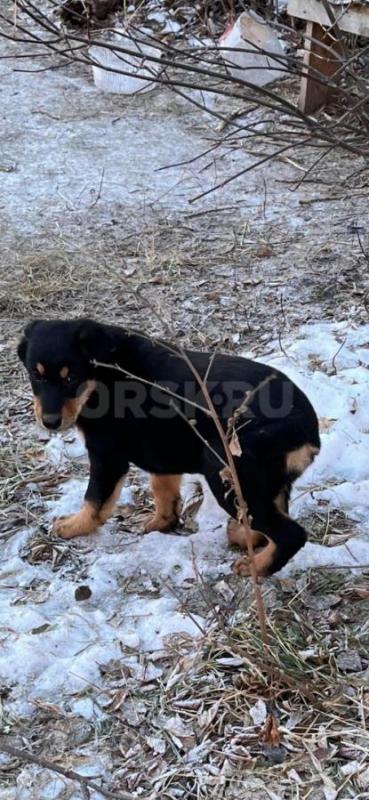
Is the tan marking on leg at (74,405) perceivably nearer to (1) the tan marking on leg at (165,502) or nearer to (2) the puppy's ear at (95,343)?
(2) the puppy's ear at (95,343)

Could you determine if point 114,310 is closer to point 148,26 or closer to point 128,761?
point 128,761

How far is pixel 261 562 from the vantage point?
3.64 metres

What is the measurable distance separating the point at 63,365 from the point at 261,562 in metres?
1.06

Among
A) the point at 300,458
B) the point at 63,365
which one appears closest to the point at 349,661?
the point at 300,458

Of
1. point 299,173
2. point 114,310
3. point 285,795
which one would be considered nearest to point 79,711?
point 285,795

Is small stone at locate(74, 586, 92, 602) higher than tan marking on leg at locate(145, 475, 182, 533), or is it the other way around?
tan marking on leg at locate(145, 475, 182, 533)

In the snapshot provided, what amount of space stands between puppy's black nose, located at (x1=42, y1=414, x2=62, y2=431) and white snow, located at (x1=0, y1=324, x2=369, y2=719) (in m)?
0.61

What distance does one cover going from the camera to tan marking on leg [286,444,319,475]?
11.6 ft

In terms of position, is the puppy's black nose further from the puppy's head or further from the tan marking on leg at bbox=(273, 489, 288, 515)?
the tan marking on leg at bbox=(273, 489, 288, 515)

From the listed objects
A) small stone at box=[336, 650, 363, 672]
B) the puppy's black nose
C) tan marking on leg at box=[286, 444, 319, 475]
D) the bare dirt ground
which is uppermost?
tan marking on leg at box=[286, 444, 319, 475]

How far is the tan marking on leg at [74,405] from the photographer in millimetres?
3699

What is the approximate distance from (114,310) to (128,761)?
3.43 m

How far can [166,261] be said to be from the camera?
6441 mm

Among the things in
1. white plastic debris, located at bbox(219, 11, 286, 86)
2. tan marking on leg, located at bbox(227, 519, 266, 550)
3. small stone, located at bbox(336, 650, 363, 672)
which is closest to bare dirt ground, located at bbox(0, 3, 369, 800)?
small stone, located at bbox(336, 650, 363, 672)
